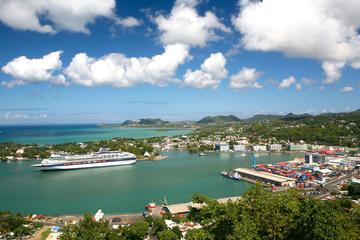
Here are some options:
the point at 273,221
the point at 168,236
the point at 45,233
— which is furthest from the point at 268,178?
the point at 273,221

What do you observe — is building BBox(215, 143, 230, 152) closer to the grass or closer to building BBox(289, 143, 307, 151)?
building BBox(289, 143, 307, 151)

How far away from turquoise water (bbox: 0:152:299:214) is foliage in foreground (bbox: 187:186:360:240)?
26.6ft

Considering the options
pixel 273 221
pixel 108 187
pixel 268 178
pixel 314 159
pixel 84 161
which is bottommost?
pixel 108 187

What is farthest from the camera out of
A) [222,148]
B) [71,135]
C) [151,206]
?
[71,135]

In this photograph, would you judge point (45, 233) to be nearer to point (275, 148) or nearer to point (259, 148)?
point (259, 148)

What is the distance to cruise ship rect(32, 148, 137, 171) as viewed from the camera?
26.3 meters

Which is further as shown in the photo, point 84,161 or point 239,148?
point 239,148

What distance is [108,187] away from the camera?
19.2 m

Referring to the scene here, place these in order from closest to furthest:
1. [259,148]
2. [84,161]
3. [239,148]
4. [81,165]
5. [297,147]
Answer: [81,165] → [84,161] → [297,147] → [259,148] → [239,148]

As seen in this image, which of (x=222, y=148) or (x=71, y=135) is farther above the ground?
(x=71, y=135)

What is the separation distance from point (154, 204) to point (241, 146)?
2576cm

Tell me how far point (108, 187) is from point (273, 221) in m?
14.4

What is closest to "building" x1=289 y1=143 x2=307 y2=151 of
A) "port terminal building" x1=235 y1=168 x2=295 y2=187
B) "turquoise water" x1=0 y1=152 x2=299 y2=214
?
"turquoise water" x1=0 y1=152 x2=299 y2=214

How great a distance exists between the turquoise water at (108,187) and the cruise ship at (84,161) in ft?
2.84
